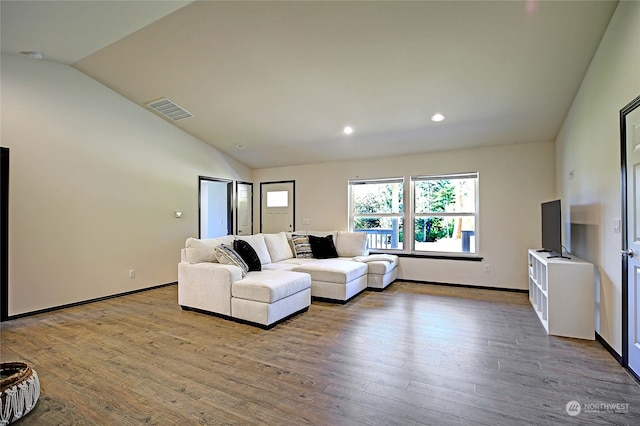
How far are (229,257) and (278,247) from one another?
1.55 m

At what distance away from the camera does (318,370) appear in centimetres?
238

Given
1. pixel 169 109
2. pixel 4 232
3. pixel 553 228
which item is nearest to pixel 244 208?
pixel 169 109

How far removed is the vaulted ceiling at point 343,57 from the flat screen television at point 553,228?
4.27ft

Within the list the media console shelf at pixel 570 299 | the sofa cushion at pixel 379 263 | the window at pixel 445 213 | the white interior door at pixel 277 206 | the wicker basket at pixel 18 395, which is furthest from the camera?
the white interior door at pixel 277 206

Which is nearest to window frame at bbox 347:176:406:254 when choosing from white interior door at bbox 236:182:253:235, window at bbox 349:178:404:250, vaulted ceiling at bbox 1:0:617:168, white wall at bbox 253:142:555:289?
window at bbox 349:178:404:250

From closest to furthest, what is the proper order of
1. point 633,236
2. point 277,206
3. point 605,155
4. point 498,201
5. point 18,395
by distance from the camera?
point 18,395, point 633,236, point 605,155, point 498,201, point 277,206

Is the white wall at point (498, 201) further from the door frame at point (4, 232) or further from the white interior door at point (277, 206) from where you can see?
the door frame at point (4, 232)

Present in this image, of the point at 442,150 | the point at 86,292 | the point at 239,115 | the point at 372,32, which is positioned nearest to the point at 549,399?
the point at 372,32

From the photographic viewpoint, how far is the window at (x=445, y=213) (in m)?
5.22

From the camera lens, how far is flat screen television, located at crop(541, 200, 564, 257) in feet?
10.8

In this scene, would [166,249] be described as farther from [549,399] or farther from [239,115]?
[549,399]

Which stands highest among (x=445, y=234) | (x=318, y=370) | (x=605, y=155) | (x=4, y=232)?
(x=605, y=155)

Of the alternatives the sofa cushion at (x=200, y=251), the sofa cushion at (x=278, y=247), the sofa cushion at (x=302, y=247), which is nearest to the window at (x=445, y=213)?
the sofa cushion at (x=302, y=247)

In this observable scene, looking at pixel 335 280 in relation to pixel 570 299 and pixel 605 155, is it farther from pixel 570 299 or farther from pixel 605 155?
pixel 605 155
